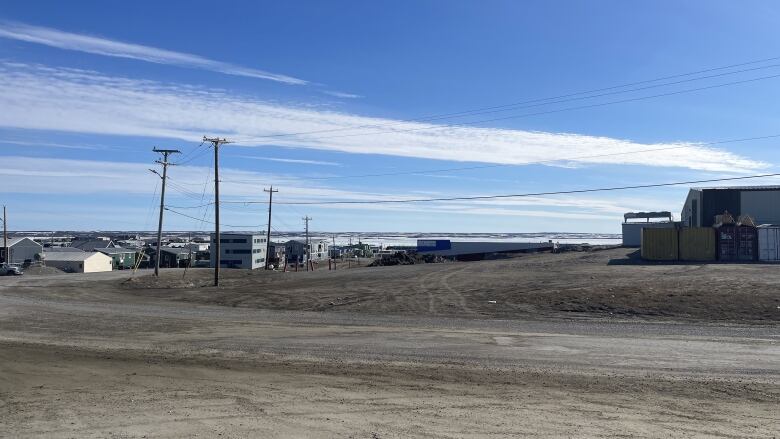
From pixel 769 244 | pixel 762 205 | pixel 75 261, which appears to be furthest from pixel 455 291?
pixel 75 261

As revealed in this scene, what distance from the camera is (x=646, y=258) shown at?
5125 cm

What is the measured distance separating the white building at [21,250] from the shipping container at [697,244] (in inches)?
3321

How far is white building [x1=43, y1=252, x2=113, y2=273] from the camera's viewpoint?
293 feet

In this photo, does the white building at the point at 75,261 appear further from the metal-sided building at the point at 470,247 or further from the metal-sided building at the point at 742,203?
the metal-sided building at the point at 742,203

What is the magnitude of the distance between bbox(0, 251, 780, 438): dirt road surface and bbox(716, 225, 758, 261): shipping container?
55.0 ft

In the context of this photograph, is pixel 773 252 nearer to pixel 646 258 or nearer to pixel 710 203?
pixel 646 258

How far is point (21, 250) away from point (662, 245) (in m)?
87.6

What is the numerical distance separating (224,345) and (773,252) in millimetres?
41931

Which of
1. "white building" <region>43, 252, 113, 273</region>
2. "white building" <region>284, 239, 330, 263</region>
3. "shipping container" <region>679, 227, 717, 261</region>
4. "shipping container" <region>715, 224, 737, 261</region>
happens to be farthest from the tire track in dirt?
"white building" <region>284, 239, 330, 263</region>

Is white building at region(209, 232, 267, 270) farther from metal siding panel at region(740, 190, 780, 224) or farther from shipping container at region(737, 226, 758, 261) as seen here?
shipping container at region(737, 226, 758, 261)

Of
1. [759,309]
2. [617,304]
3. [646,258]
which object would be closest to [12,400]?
[617,304]

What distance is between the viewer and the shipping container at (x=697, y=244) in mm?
50000

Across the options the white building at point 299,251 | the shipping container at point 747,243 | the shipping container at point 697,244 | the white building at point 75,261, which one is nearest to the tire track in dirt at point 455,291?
the shipping container at point 697,244

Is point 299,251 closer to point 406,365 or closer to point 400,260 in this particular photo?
point 400,260
